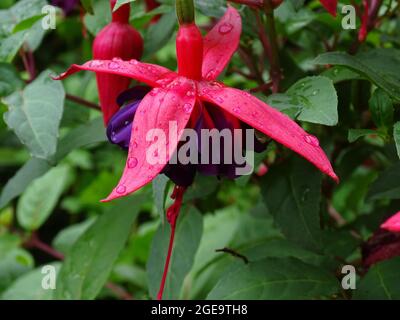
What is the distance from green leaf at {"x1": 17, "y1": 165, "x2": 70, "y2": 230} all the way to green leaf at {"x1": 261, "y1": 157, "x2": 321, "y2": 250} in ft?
2.26

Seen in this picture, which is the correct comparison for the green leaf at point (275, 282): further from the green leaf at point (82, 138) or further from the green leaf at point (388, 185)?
the green leaf at point (82, 138)

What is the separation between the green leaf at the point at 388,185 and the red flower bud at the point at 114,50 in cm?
34

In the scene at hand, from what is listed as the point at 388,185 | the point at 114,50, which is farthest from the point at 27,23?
the point at 388,185

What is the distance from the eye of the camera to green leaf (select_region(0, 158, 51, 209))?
0.92 metres

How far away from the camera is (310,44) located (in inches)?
43.5

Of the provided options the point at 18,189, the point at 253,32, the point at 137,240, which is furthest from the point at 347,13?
the point at 137,240

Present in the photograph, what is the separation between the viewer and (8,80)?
0.87 meters

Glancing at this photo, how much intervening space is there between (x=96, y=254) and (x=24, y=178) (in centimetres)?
17

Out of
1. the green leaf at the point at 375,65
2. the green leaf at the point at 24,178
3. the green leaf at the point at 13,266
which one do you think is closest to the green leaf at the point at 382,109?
the green leaf at the point at 375,65

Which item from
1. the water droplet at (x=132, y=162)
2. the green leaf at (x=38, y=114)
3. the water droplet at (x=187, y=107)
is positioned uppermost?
the water droplet at (x=187, y=107)

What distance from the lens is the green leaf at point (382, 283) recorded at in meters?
0.76

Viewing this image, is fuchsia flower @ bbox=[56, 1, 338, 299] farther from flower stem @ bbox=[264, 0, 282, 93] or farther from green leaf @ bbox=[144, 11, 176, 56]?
green leaf @ bbox=[144, 11, 176, 56]
